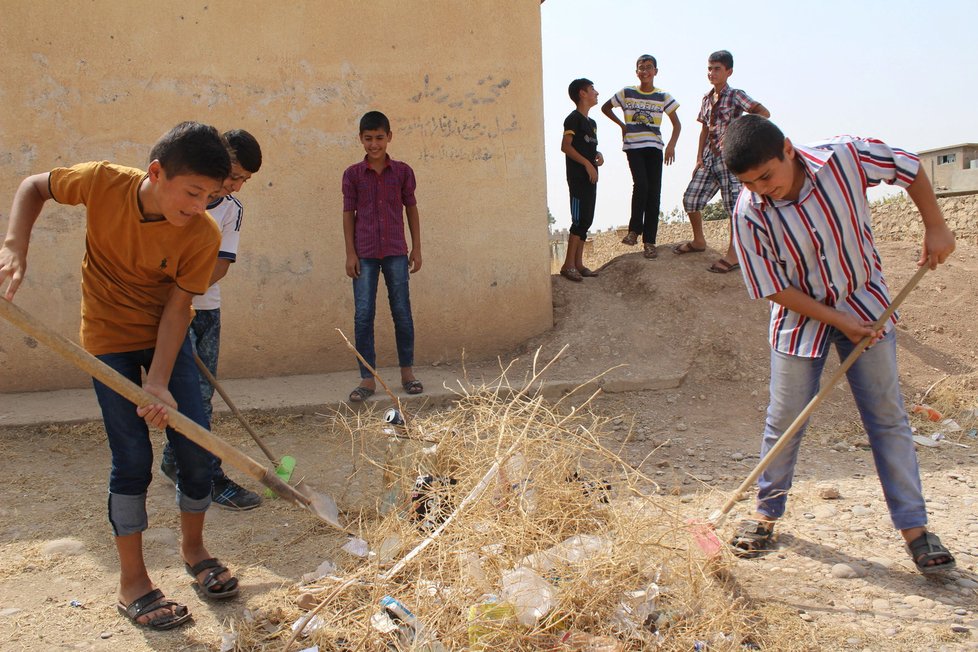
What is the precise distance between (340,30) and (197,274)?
140 inches

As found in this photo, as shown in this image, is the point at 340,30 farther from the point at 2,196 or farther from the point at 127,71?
the point at 2,196

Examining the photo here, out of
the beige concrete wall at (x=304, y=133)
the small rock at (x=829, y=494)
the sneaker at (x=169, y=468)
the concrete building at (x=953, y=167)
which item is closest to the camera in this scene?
the small rock at (x=829, y=494)

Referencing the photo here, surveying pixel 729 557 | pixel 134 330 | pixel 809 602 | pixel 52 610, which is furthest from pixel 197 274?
pixel 809 602

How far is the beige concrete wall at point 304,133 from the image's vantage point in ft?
17.2

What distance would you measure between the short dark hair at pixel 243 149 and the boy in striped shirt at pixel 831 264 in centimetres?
203

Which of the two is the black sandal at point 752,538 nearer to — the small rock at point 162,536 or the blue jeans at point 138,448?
the blue jeans at point 138,448

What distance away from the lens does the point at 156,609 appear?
260 centimetres

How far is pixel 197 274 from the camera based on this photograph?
2559 mm

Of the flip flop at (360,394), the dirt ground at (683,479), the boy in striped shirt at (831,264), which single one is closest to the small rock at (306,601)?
the dirt ground at (683,479)

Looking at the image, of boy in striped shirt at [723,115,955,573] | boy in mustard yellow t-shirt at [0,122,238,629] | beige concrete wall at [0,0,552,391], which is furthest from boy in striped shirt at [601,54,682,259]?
boy in mustard yellow t-shirt at [0,122,238,629]

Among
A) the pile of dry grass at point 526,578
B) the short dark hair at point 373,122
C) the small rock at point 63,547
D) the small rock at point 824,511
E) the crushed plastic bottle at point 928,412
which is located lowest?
the crushed plastic bottle at point 928,412

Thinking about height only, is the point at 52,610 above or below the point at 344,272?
below

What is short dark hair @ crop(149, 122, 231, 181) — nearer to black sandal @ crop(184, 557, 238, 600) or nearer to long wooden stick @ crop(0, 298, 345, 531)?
long wooden stick @ crop(0, 298, 345, 531)

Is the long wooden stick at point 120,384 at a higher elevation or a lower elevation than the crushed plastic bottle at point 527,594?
higher
